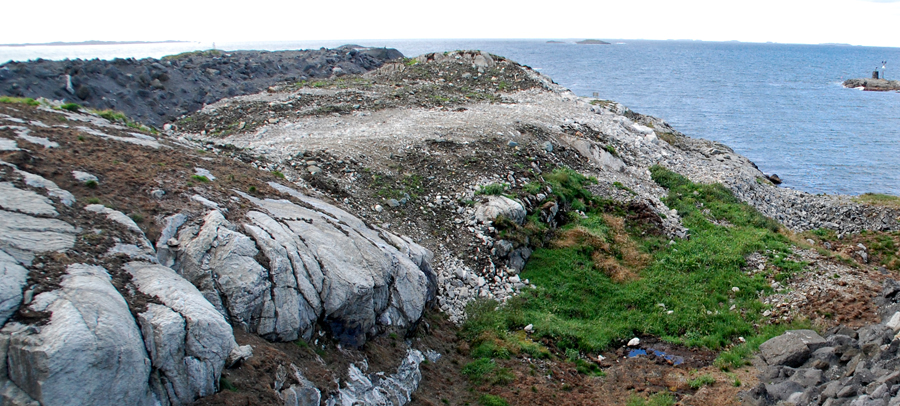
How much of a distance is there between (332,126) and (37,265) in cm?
1936

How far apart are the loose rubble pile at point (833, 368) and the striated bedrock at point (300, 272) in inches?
384

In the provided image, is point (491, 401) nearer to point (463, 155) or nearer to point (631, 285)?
point (631, 285)

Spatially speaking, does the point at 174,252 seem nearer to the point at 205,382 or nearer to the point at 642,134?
the point at 205,382

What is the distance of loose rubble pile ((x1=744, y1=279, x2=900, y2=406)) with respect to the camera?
1170cm

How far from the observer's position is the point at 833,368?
1381 cm

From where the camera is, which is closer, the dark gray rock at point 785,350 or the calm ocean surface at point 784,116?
the dark gray rock at point 785,350

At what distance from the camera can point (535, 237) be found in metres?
21.6

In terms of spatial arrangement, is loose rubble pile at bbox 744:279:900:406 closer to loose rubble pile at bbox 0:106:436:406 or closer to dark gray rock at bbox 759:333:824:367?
dark gray rock at bbox 759:333:824:367

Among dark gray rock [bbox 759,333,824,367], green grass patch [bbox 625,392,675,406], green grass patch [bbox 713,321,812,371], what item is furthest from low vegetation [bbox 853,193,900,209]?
green grass patch [bbox 625,392,675,406]

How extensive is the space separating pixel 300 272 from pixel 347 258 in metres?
1.65

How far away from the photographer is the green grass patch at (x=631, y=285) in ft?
57.7

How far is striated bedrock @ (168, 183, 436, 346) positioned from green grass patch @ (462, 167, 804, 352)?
3680 millimetres

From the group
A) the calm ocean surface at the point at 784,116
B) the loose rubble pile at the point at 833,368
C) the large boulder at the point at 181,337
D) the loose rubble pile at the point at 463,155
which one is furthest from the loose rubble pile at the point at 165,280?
the calm ocean surface at the point at 784,116

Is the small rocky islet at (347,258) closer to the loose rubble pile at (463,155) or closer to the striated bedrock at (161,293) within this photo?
the striated bedrock at (161,293)
